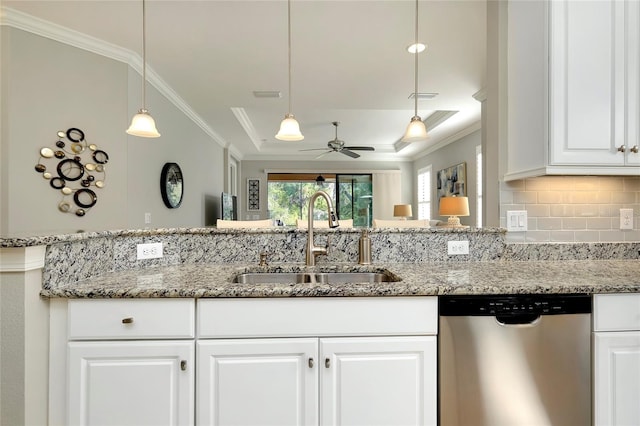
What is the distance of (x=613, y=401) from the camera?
1279 mm

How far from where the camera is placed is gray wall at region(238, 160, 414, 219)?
8227 millimetres

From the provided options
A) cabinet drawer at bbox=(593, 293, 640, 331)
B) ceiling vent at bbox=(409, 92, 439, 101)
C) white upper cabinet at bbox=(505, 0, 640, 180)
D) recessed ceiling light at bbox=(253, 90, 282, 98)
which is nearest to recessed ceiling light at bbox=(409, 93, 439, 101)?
ceiling vent at bbox=(409, 92, 439, 101)

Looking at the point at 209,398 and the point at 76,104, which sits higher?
the point at 76,104

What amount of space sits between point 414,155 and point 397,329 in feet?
24.6

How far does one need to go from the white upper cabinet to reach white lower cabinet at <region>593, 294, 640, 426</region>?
24.9 inches

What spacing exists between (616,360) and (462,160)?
498cm

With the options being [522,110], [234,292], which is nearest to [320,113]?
[522,110]

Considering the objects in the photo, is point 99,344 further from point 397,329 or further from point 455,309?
point 455,309

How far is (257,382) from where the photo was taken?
1208 mm

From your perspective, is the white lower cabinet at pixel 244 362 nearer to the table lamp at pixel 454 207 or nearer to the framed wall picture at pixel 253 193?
the table lamp at pixel 454 207

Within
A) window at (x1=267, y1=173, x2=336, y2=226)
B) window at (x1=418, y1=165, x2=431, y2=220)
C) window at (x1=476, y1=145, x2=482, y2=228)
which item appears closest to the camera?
window at (x1=476, y1=145, x2=482, y2=228)

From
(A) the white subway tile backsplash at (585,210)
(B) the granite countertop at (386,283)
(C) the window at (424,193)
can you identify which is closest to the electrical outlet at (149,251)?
(B) the granite countertop at (386,283)

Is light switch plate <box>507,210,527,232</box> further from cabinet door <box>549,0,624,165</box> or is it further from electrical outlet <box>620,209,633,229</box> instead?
electrical outlet <box>620,209,633,229</box>

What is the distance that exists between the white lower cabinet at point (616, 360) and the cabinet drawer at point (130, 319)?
1510mm
